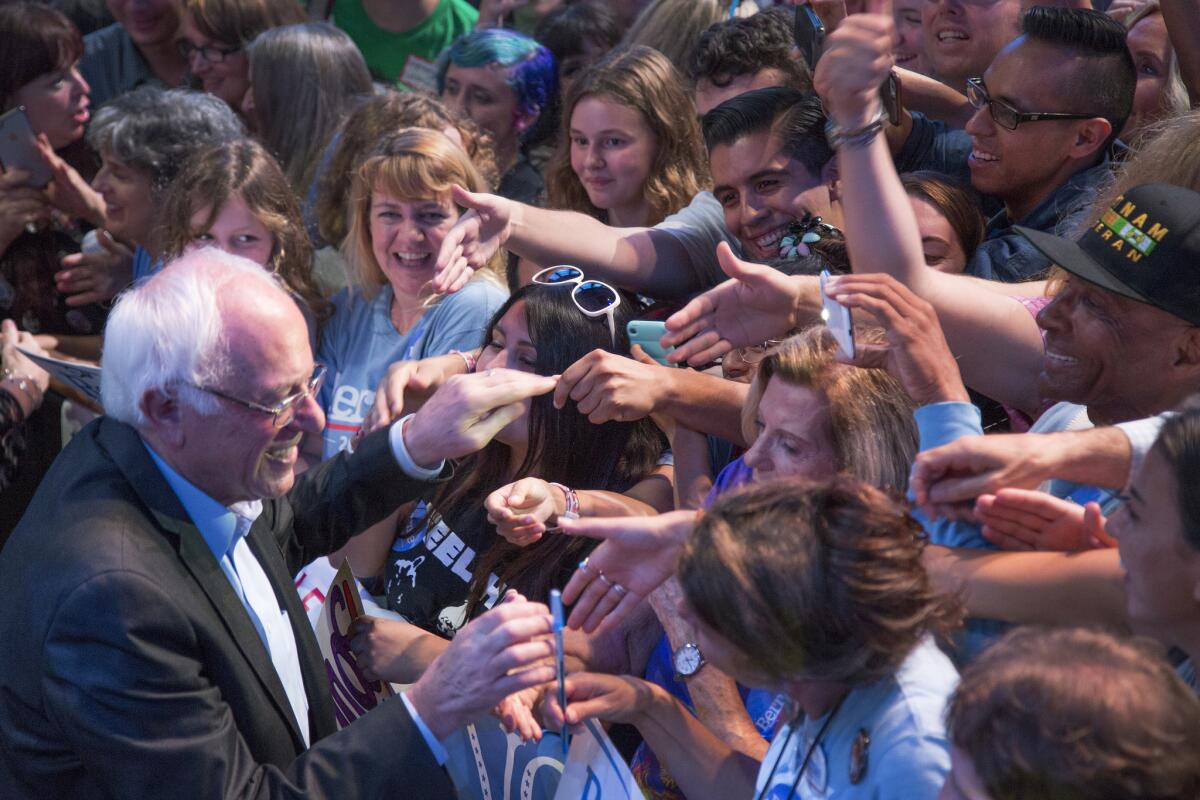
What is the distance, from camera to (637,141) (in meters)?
4.42

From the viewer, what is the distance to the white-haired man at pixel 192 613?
7.29 ft

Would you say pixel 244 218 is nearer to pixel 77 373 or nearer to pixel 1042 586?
pixel 77 373

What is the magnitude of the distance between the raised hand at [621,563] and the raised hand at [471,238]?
1066 millimetres

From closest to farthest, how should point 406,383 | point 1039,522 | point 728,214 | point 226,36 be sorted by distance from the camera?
point 1039,522
point 406,383
point 728,214
point 226,36

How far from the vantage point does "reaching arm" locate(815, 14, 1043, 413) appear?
2609 mm

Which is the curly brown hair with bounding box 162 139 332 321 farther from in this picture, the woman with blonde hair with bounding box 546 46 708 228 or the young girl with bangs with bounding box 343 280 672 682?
the young girl with bangs with bounding box 343 280 672 682

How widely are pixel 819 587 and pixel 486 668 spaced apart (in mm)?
711

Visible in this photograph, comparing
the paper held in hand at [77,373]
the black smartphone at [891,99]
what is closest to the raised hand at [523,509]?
the black smartphone at [891,99]

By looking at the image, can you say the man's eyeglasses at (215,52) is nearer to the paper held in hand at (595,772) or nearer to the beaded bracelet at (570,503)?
the beaded bracelet at (570,503)

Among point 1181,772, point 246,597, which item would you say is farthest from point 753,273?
point 1181,772

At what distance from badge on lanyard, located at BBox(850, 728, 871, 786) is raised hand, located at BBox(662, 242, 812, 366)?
4.06 feet

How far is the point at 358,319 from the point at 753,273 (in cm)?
200

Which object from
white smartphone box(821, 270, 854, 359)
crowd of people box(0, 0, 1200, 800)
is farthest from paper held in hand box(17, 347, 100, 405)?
white smartphone box(821, 270, 854, 359)

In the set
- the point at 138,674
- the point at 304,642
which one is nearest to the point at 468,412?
the point at 304,642
